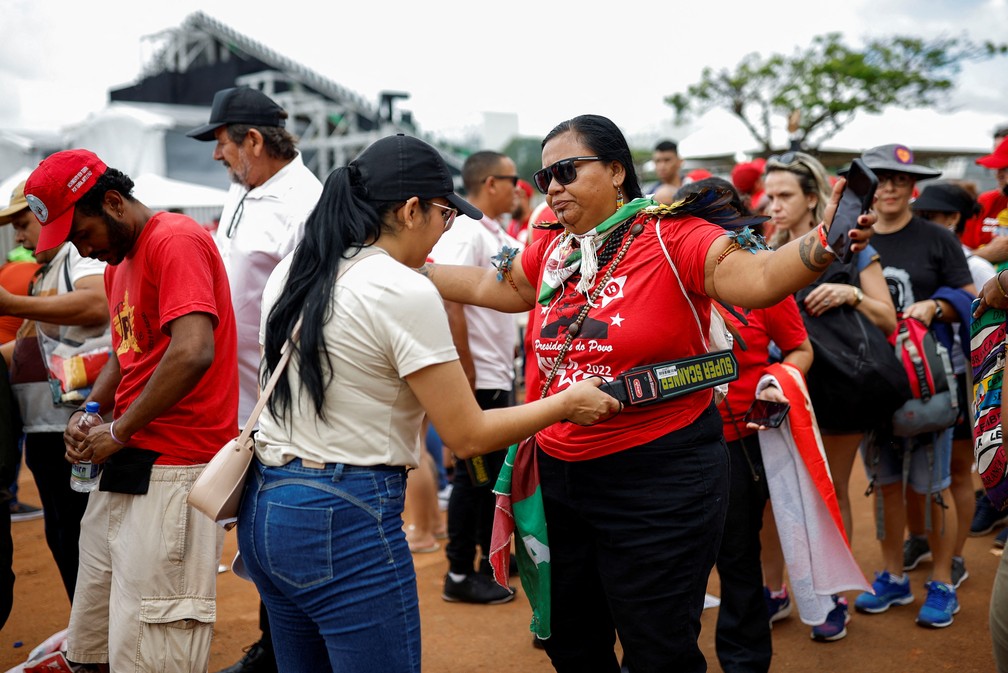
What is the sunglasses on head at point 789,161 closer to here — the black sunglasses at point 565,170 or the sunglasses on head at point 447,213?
the black sunglasses at point 565,170

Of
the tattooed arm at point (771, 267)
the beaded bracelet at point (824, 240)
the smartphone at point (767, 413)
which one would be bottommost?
the smartphone at point (767, 413)

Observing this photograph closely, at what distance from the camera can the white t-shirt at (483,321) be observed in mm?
5000

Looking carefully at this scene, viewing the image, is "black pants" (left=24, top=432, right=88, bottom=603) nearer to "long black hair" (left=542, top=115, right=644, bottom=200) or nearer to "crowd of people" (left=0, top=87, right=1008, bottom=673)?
"crowd of people" (left=0, top=87, right=1008, bottom=673)

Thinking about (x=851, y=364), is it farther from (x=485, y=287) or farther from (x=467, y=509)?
(x=467, y=509)

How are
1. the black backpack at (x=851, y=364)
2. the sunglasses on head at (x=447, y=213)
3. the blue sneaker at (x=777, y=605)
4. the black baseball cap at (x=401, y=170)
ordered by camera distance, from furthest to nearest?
the blue sneaker at (x=777, y=605) → the black backpack at (x=851, y=364) → the sunglasses on head at (x=447, y=213) → the black baseball cap at (x=401, y=170)

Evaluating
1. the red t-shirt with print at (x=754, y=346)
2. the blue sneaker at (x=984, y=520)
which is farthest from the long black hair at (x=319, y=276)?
the blue sneaker at (x=984, y=520)

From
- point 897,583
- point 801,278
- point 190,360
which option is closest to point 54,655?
point 190,360

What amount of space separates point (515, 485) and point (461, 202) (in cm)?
105

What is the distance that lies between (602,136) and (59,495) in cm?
297

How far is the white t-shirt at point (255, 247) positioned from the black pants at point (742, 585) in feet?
7.10

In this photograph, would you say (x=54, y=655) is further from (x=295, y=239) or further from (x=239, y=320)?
(x=295, y=239)

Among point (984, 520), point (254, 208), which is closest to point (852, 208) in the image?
point (254, 208)

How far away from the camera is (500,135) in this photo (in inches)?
924

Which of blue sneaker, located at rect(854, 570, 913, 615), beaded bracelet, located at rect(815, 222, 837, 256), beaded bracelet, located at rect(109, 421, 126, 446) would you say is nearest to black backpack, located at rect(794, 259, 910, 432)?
blue sneaker, located at rect(854, 570, 913, 615)
